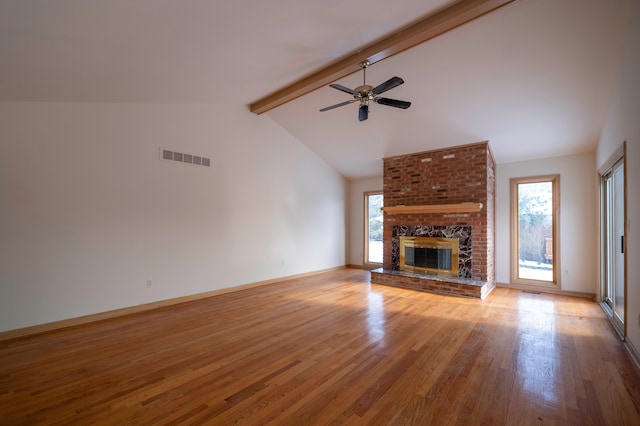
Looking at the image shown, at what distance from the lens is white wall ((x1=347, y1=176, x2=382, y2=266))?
818 cm

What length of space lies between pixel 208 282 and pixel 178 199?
151cm

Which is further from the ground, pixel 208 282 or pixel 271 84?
pixel 271 84

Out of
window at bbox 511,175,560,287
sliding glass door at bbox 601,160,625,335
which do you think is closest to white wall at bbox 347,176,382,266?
window at bbox 511,175,560,287

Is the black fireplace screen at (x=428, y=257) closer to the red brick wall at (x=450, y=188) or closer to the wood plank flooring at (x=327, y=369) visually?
the red brick wall at (x=450, y=188)

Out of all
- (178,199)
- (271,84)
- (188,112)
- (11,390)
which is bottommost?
(11,390)

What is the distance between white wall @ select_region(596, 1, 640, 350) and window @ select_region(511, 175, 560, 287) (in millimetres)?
2487

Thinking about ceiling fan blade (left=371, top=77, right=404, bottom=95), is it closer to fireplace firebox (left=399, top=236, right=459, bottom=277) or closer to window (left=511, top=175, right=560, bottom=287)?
fireplace firebox (left=399, top=236, right=459, bottom=277)

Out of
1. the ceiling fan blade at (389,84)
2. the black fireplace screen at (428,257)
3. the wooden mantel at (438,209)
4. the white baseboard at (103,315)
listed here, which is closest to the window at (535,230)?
the wooden mantel at (438,209)

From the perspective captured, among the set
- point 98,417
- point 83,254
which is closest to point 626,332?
point 98,417

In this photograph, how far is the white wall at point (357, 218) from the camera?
8178 mm

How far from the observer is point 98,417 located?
1.85 metres

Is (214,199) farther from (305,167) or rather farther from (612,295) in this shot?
(612,295)

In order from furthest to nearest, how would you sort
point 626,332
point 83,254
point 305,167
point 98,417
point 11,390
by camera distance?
point 305,167, point 83,254, point 626,332, point 11,390, point 98,417

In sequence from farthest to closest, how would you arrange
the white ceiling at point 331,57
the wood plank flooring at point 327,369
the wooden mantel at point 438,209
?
1. the wooden mantel at point 438,209
2. the white ceiling at point 331,57
3. the wood plank flooring at point 327,369
